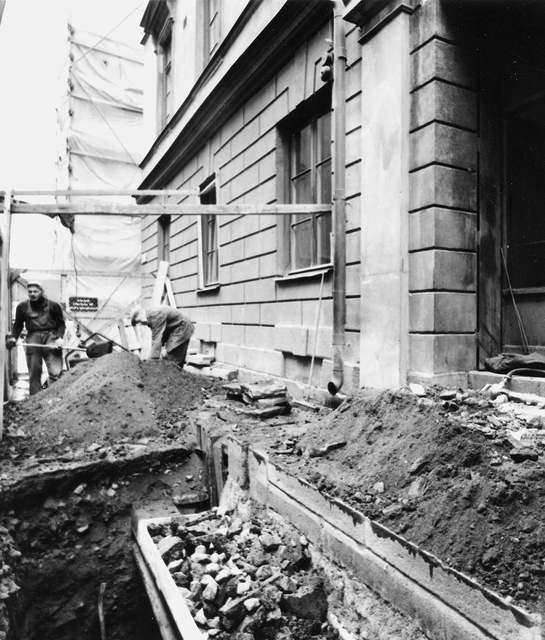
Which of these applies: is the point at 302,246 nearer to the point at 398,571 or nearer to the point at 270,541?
the point at 270,541

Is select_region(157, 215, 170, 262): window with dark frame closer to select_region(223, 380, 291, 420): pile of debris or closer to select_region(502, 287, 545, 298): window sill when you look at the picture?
select_region(223, 380, 291, 420): pile of debris

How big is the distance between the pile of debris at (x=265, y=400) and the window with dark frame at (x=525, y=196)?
2.74m

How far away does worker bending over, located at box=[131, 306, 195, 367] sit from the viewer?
8594 mm

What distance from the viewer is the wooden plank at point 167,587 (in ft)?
9.56

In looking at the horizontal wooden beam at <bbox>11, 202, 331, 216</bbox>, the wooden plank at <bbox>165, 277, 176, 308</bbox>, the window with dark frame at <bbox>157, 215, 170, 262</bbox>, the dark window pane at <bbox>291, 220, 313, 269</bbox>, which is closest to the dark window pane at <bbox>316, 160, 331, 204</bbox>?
the dark window pane at <bbox>291, 220, 313, 269</bbox>

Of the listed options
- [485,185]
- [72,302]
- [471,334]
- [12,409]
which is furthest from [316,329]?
[72,302]

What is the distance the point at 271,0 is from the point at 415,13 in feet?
10.3

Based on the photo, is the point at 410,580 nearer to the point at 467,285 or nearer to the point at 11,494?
the point at 467,285

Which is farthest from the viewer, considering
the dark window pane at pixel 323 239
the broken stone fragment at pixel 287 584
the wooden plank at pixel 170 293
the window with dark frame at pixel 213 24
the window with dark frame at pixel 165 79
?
the window with dark frame at pixel 165 79

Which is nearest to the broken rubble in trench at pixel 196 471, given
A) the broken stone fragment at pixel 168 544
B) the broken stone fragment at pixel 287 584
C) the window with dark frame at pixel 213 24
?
the broken stone fragment at pixel 287 584

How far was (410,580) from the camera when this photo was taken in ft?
8.10

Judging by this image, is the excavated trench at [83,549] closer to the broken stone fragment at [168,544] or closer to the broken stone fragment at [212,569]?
the broken stone fragment at [168,544]

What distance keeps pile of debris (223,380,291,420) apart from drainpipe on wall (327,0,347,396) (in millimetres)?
611

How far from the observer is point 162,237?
45.7 ft
